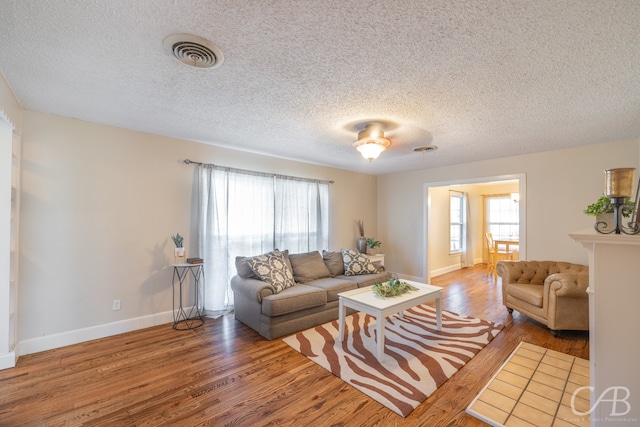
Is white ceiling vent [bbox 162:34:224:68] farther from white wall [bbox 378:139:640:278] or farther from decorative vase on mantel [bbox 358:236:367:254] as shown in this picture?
white wall [bbox 378:139:640:278]

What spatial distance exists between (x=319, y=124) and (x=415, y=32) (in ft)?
5.12

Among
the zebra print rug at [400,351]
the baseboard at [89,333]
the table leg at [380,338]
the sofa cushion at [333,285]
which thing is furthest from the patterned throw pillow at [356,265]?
the baseboard at [89,333]

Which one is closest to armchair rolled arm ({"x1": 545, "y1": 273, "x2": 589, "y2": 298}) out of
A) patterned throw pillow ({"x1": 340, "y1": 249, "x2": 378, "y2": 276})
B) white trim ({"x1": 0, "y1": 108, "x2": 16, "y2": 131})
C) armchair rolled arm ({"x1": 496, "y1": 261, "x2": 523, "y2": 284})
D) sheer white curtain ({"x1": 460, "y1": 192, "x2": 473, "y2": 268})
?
armchair rolled arm ({"x1": 496, "y1": 261, "x2": 523, "y2": 284})

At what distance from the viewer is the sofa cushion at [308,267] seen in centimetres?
403

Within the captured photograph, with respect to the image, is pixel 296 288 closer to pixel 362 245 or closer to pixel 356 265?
pixel 356 265

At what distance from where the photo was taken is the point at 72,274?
291cm

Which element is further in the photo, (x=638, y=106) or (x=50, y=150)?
(x=50, y=150)

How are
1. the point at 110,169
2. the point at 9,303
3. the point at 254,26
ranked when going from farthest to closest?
the point at 110,169 < the point at 9,303 < the point at 254,26

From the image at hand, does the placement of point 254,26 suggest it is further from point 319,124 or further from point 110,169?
point 110,169

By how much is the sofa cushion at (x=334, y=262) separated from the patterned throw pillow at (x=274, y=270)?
0.82 m

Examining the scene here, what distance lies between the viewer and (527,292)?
3488 mm

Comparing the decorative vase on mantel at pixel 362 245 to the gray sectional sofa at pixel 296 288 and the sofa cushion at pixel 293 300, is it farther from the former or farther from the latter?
the sofa cushion at pixel 293 300

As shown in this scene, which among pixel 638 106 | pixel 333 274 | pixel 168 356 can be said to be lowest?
pixel 168 356

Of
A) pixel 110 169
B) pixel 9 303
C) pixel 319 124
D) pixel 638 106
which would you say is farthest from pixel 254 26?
pixel 638 106
